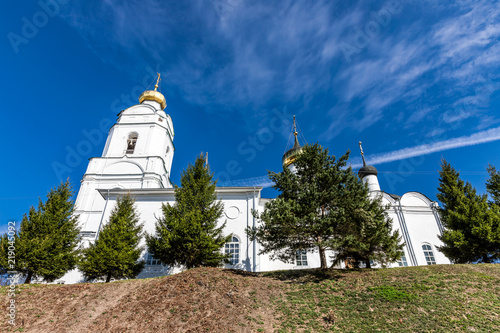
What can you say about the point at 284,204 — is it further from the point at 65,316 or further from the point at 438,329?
the point at 65,316

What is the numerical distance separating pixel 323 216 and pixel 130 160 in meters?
19.5

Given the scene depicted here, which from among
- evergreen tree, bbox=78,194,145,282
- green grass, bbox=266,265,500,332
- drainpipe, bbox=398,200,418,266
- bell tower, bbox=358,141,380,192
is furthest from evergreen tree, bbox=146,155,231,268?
bell tower, bbox=358,141,380,192

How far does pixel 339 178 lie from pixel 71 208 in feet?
50.4

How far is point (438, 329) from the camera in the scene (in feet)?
24.8

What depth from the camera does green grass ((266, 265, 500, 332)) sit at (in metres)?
8.04

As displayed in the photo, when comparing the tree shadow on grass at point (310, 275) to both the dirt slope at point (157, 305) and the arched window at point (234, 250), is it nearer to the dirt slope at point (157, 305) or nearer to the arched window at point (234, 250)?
the dirt slope at point (157, 305)

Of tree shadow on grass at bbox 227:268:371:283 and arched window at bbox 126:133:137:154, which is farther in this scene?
arched window at bbox 126:133:137:154

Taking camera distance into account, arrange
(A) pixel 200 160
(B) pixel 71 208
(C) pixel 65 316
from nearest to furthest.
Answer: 1. (C) pixel 65 316
2. (B) pixel 71 208
3. (A) pixel 200 160

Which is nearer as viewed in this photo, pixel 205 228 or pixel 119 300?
pixel 119 300

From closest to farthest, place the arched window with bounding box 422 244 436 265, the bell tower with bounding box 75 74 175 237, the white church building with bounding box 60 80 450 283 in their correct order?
the white church building with bounding box 60 80 450 283
the arched window with bounding box 422 244 436 265
the bell tower with bounding box 75 74 175 237

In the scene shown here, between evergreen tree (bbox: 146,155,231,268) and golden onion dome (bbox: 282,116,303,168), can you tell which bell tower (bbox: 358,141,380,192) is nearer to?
golden onion dome (bbox: 282,116,303,168)

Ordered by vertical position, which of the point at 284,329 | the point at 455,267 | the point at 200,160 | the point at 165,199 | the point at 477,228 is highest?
the point at 200,160

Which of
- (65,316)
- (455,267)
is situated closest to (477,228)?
(455,267)

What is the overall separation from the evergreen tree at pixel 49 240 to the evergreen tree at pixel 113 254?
3.75ft
